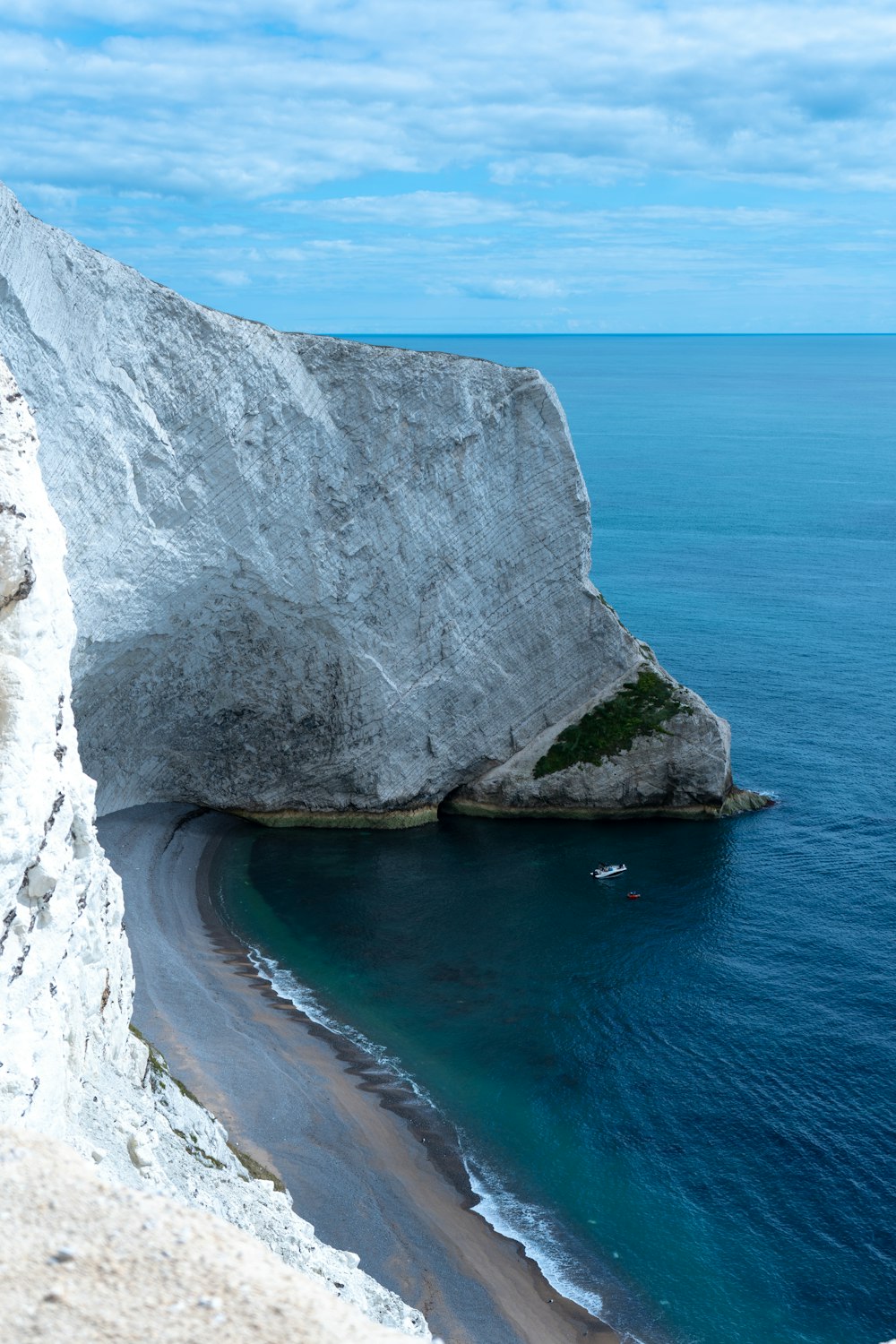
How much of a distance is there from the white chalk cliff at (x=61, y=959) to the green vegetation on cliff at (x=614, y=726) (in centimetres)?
2770

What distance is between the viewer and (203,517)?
3959cm

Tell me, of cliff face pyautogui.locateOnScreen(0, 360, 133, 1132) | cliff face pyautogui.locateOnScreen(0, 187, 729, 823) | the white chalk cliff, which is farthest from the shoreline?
cliff face pyautogui.locateOnScreen(0, 360, 133, 1132)

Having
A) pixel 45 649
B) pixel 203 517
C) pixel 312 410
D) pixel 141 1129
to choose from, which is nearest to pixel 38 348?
pixel 203 517

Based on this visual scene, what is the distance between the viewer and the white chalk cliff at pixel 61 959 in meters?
17.4

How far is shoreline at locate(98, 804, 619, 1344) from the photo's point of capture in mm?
25078

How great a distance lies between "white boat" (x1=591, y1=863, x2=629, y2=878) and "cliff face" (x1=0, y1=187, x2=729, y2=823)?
16.5 feet

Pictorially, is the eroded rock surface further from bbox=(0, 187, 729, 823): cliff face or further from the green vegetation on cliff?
the green vegetation on cliff

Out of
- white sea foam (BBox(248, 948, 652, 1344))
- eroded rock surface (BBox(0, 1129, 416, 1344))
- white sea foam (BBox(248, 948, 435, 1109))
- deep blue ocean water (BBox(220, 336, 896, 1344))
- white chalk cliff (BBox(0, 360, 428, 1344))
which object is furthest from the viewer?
white sea foam (BBox(248, 948, 435, 1109))

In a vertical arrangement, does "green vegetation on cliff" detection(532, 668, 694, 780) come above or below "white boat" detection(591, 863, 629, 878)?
above

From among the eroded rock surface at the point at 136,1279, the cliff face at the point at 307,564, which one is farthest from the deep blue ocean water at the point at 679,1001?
the eroded rock surface at the point at 136,1279

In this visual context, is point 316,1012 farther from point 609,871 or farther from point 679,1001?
point 609,871

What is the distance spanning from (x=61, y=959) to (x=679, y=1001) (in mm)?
21709

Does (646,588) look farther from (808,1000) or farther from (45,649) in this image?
(45,649)

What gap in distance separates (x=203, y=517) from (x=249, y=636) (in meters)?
5.54
